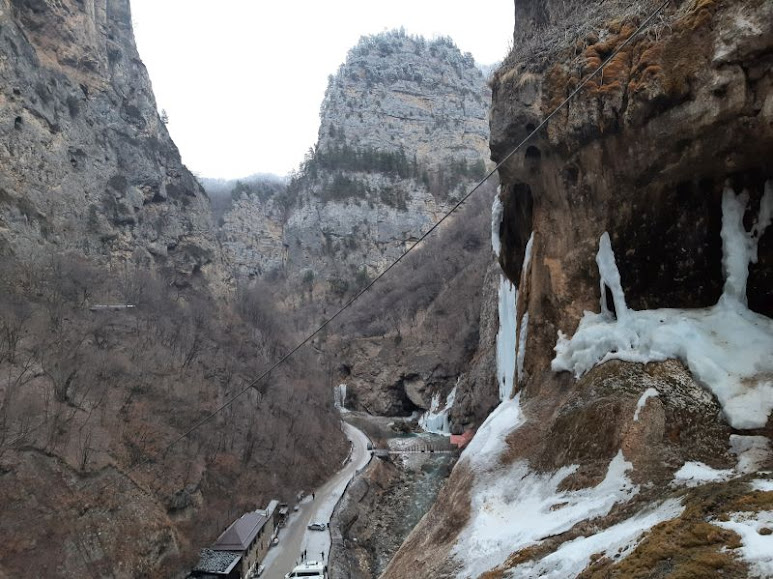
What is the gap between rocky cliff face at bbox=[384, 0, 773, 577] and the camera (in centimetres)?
488

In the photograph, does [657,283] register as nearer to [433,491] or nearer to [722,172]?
[722,172]

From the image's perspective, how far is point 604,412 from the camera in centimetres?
643

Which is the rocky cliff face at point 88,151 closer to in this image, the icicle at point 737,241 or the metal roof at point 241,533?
the metal roof at point 241,533

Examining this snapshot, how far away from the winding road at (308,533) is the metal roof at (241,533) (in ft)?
4.83

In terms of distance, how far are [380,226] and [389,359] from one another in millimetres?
40597

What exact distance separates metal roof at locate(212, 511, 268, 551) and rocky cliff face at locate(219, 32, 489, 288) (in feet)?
233

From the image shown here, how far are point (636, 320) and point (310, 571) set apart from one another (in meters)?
16.7

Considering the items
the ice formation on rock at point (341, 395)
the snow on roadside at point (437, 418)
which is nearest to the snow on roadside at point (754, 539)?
the snow on roadside at point (437, 418)

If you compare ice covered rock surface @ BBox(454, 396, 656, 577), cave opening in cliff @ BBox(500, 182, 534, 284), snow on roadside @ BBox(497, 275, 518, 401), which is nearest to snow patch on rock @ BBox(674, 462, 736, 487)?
ice covered rock surface @ BBox(454, 396, 656, 577)

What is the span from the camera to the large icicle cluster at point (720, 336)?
5805mm

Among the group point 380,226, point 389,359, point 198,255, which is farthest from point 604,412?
point 380,226

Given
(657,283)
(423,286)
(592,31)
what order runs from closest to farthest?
(657,283)
(592,31)
(423,286)

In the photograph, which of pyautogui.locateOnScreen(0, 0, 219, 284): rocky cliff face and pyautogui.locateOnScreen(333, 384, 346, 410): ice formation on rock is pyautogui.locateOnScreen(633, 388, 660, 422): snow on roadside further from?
pyautogui.locateOnScreen(333, 384, 346, 410): ice formation on rock

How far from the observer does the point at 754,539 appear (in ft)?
10.7
